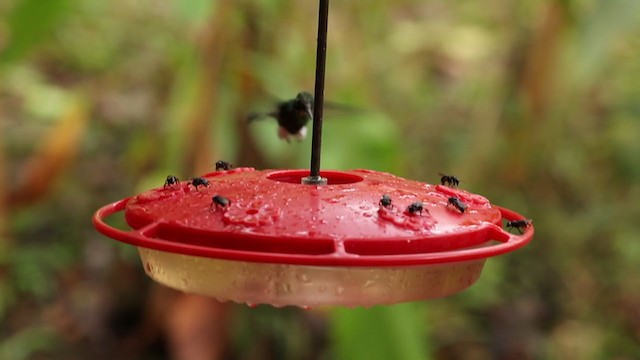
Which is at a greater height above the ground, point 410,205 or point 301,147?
point 410,205

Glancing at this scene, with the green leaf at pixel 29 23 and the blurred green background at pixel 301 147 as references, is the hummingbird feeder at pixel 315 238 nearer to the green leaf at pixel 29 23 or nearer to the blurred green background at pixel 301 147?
the green leaf at pixel 29 23

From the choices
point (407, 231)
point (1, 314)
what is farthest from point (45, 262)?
point (407, 231)

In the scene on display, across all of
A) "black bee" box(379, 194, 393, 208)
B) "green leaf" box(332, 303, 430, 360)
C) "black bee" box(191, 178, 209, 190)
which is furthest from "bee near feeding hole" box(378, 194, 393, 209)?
"green leaf" box(332, 303, 430, 360)

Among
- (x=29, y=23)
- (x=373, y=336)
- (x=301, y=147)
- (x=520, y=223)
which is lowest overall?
(x=373, y=336)

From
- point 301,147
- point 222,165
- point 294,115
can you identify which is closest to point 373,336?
point 301,147

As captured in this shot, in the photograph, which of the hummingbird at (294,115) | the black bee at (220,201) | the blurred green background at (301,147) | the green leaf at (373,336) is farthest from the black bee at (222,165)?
the blurred green background at (301,147)

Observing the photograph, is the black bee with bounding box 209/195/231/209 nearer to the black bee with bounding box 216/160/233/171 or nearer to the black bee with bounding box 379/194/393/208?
the black bee with bounding box 379/194/393/208

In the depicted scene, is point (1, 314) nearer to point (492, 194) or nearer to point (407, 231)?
point (492, 194)

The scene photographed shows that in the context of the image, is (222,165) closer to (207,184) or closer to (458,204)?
(207,184)
